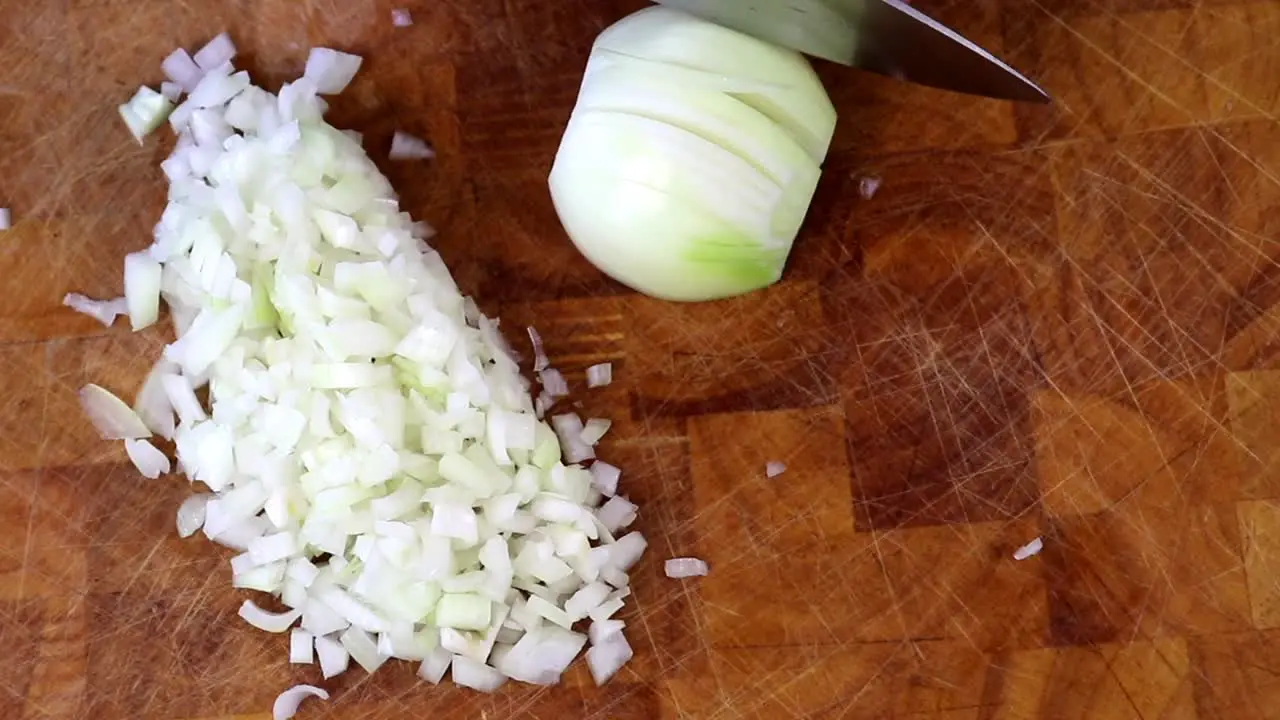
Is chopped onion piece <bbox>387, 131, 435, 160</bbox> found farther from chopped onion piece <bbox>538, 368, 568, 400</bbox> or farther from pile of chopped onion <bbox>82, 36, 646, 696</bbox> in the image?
chopped onion piece <bbox>538, 368, 568, 400</bbox>

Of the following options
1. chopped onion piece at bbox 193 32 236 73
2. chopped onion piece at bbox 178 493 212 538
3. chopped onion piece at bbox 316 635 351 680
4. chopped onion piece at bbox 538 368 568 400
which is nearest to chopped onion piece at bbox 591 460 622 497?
chopped onion piece at bbox 538 368 568 400

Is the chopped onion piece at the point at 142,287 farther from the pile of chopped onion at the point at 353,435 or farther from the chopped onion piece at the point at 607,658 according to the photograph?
the chopped onion piece at the point at 607,658

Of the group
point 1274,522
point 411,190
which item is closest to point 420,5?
point 411,190

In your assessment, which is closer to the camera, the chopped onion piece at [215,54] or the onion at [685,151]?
the onion at [685,151]

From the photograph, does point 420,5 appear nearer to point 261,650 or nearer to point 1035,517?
point 261,650

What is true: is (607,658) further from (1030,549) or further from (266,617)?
(1030,549)

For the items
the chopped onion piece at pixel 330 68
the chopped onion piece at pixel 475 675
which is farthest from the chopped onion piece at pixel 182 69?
the chopped onion piece at pixel 475 675
